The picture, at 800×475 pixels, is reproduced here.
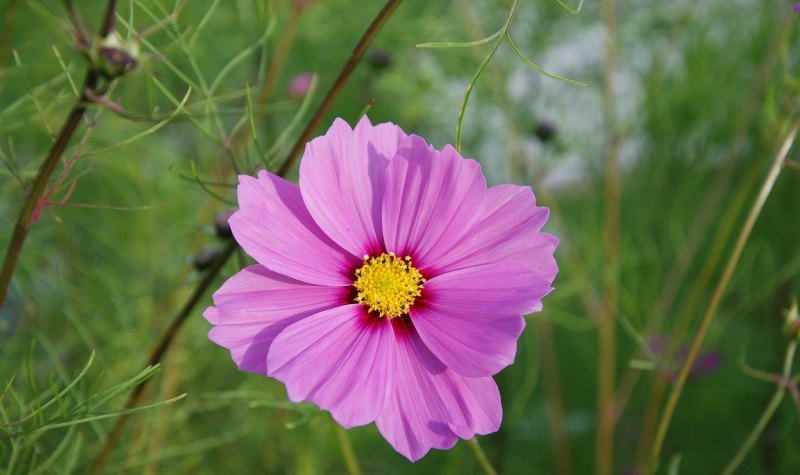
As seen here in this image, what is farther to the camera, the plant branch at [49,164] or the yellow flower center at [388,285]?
the yellow flower center at [388,285]

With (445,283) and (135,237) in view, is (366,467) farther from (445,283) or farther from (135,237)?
(445,283)

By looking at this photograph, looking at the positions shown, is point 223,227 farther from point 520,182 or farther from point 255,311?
point 520,182

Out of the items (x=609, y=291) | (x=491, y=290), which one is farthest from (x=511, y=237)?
(x=609, y=291)

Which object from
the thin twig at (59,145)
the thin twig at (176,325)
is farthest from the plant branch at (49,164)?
the thin twig at (176,325)

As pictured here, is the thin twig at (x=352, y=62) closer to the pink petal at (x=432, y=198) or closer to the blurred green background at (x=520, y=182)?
the pink petal at (x=432, y=198)

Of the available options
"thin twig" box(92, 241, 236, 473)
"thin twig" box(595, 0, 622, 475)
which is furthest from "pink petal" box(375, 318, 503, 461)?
"thin twig" box(595, 0, 622, 475)

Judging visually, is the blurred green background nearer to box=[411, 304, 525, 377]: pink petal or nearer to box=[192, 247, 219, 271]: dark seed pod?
box=[192, 247, 219, 271]: dark seed pod

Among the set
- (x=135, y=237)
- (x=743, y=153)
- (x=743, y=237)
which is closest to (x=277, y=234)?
(x=743, y=237)
